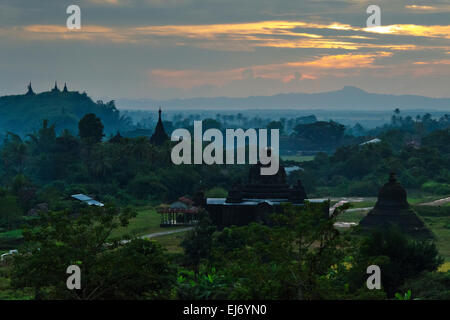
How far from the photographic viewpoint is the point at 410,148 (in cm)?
12256

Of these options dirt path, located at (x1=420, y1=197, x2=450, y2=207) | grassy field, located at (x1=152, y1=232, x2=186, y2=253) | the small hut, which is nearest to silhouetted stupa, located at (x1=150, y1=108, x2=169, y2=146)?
the small hut

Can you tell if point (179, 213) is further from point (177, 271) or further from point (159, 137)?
point (177, 271)

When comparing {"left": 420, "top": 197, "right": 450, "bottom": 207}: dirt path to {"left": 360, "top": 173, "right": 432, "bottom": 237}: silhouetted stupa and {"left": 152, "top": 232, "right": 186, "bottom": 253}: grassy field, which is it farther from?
{"left": 152, "top": 232, "right": 186, "bottom": 253}: grassy field

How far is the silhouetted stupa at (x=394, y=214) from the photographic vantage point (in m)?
64.7

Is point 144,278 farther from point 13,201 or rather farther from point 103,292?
point 13,201

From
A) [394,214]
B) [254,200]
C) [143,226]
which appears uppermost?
[254,200]

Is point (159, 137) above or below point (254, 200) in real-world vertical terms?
above

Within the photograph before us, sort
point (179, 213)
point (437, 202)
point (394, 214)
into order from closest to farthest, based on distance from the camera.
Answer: point (394, 214) → point (179, 213) → point (437, 202)

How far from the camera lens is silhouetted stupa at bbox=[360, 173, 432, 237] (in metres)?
64.7

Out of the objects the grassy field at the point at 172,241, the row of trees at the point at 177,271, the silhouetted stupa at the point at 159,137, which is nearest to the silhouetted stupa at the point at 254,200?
the grassy field at the point at 172,241

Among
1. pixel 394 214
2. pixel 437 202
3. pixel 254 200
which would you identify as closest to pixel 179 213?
pixel 254 200

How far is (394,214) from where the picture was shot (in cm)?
6581

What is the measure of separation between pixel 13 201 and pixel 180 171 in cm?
2651
